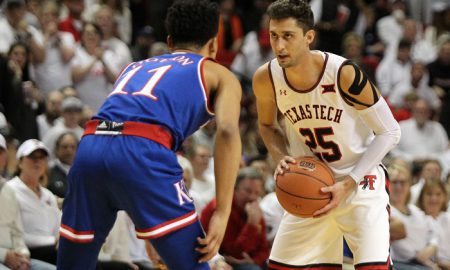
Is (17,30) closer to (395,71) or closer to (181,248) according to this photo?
(395,71)

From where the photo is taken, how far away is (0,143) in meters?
7.94

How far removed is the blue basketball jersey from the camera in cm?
475

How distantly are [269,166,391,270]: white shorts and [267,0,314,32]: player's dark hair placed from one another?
1069mm

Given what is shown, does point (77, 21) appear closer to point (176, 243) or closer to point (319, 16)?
point (319, 16)

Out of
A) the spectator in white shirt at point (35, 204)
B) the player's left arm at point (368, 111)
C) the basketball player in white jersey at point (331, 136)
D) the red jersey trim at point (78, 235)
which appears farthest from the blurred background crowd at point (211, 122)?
the red jersey trim at point (78, 235)

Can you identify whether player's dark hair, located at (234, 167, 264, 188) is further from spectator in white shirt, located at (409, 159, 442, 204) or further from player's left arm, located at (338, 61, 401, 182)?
player's left arm, located at (338, 61, 401, 182)

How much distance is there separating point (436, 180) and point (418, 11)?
8449 millimetres

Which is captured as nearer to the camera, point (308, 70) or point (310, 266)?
point (308, 70)

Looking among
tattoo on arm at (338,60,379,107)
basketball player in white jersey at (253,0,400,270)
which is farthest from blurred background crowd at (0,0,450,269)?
tattoo on arm at (338,60,379,107)

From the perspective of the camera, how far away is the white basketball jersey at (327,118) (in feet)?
19.2

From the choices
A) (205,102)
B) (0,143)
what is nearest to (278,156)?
(205,102)

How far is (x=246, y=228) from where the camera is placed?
8.66 meters

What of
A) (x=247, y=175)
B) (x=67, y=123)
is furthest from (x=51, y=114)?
(x=247, y=175)

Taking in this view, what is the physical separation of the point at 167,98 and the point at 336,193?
4.75ft
